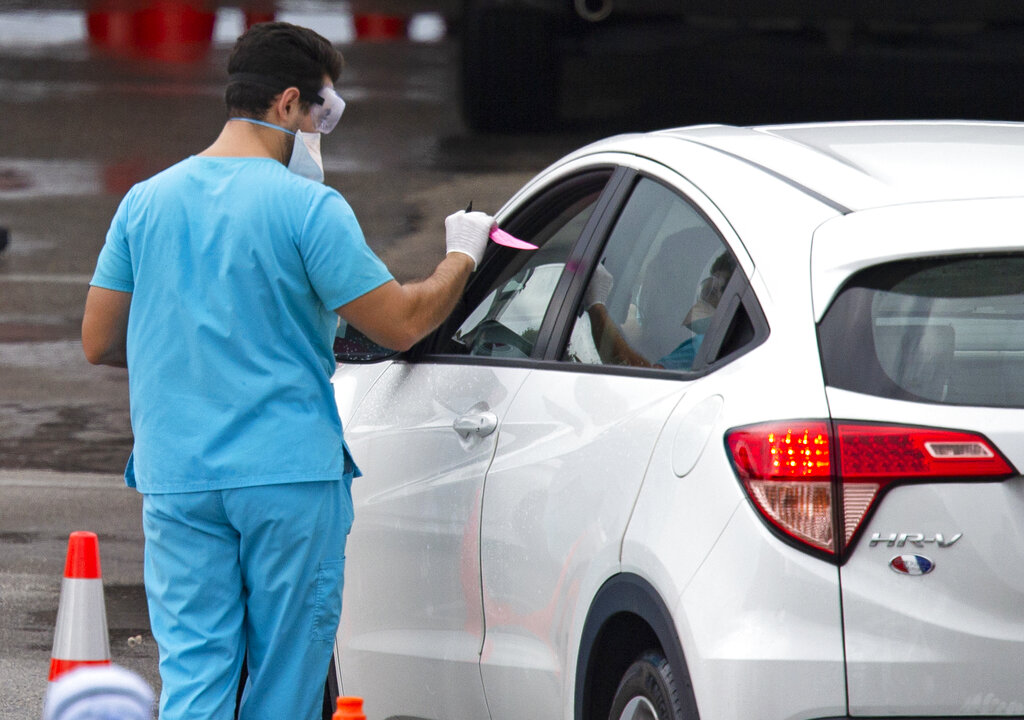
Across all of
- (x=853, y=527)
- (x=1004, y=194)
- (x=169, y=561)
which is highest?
(x=1004, y=194)

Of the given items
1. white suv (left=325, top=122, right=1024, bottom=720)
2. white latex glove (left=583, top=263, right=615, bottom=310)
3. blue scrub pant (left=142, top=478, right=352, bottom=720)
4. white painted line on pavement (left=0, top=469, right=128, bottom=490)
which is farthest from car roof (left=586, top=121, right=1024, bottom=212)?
white painted line on pavement (left=0, top=469, right=128, bottom=490)

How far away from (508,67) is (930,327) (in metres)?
10.5

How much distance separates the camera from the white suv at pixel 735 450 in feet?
8.89

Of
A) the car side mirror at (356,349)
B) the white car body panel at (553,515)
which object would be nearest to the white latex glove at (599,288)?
the white car body panel at (553,515)

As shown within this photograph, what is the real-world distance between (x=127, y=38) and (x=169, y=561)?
54.3ft

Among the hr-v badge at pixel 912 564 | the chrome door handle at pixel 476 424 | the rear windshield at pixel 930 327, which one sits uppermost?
the rear windshield at pixel 930 327

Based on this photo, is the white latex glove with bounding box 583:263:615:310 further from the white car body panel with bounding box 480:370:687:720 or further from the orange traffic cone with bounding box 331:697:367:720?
the orange traffic cone with bounding box 331:697:367:720

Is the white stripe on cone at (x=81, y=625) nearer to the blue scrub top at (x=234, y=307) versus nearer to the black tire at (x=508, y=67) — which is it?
the blue scrub top at (x=234, y=307)

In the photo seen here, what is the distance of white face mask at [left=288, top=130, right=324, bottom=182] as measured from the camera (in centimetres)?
366

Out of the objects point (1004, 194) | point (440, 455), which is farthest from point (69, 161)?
point (1004, 194)

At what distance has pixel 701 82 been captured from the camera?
15.7 meters

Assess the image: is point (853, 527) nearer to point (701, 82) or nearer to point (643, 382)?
point (643, 382)

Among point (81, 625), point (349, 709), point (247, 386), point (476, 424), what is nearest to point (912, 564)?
point (349, 709)

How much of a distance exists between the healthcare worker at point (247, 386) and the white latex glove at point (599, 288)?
324 mm
